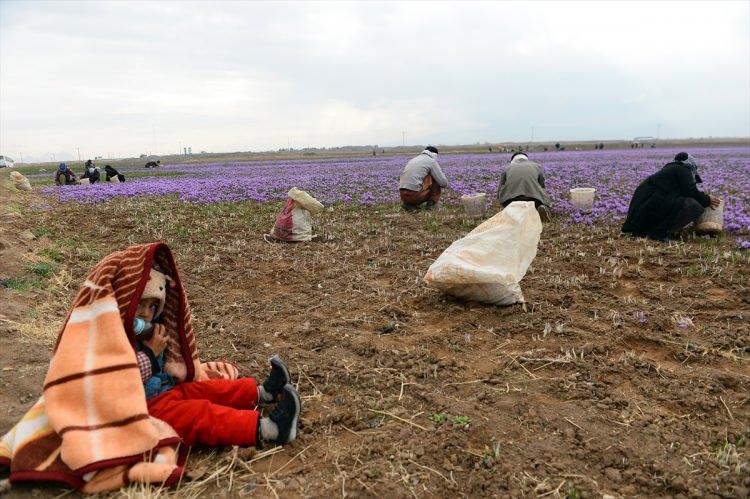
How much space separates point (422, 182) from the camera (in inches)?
430

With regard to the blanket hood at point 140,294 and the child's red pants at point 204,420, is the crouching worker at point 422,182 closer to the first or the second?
the blanket hood at point 140,294

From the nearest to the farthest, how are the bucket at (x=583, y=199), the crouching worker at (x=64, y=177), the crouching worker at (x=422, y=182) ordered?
the bucket at (x=583, y=199)
the crouching worker at (x=422, y=182)
the crouching worker at (x=64, y=177)

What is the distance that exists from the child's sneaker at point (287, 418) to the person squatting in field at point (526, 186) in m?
7.07

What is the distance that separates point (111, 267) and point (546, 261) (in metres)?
5.23

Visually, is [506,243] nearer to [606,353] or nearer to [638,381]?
[606,353]

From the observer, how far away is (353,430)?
9.24ft

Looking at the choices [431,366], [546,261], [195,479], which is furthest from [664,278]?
[195,479]

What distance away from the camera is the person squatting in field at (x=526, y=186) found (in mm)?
9008

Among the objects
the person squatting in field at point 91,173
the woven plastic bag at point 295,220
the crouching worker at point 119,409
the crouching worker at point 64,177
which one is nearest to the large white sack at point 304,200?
the woven plastic bag at point 295,220

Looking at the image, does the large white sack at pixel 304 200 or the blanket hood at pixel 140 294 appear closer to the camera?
the blanket hood at pixel 140 294

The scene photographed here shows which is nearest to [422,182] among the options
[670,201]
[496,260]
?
[670,201]

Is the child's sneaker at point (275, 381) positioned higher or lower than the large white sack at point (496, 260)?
lower

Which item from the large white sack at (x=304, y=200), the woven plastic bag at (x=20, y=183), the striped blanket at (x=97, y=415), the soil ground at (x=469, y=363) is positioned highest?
the woven plastic bag at (x=20, y=183)

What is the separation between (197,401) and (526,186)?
7.61 m
